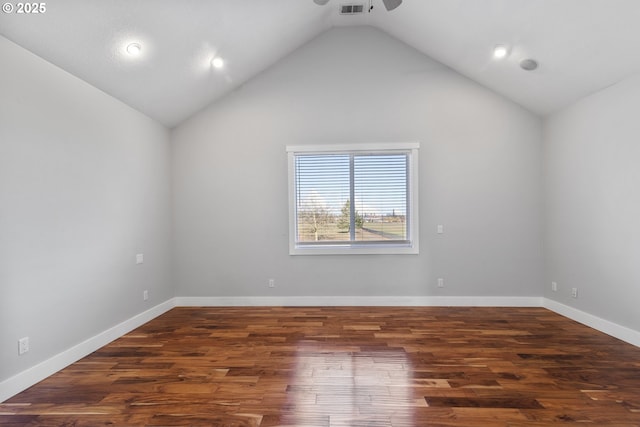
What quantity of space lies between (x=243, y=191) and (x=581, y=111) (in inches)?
168

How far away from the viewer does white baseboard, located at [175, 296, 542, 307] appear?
14.0 feet

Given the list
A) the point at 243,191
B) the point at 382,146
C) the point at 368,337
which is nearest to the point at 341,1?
the point at 382,146

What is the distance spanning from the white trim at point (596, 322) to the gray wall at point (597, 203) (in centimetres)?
5

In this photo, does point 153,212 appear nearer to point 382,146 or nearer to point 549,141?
point 382,146

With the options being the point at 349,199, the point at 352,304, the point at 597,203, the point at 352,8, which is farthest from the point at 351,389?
the point at 352,8

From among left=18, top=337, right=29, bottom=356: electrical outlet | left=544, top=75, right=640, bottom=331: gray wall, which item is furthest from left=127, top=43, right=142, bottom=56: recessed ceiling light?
left=544, top=75, right=640, bottom=331: gray wall

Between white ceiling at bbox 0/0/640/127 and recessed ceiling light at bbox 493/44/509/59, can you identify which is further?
recessed ceiling light at bbox 493/44/509/59

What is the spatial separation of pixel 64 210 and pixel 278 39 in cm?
300

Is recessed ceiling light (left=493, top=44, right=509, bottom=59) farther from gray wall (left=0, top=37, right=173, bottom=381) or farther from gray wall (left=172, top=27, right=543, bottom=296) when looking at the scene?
gray wall (left=0, top=37, right=173, bottom=381)

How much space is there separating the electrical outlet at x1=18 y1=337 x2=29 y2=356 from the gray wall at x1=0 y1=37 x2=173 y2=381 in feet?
0.11

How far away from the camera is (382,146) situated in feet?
14.3

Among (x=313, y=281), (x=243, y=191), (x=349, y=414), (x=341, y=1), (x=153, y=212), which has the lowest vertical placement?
(x=349, y=414)

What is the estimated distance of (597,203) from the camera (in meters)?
3.42

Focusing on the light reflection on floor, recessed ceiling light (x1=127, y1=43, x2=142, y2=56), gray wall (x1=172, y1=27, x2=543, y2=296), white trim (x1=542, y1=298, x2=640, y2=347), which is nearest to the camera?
the light reflection on floor
